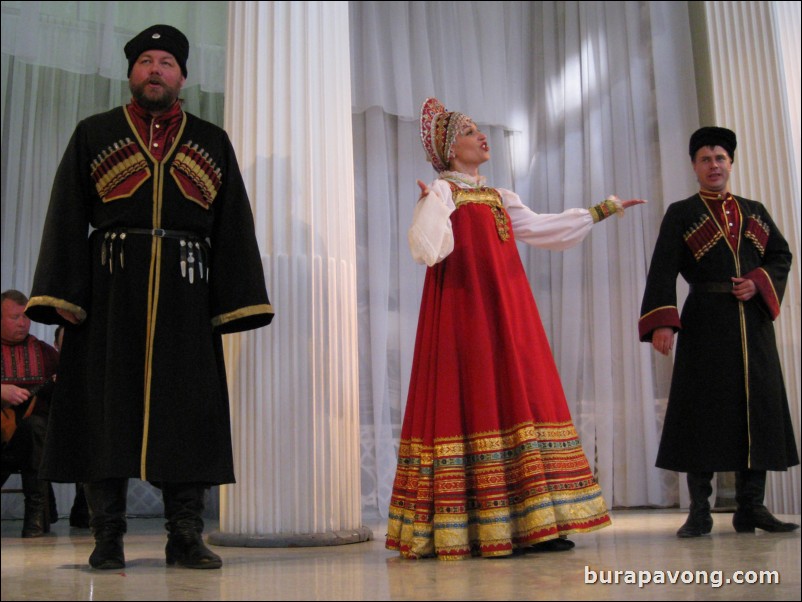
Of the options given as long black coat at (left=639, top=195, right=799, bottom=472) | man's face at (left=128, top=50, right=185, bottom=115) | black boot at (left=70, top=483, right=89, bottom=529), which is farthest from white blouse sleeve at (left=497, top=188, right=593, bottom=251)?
black boot at (left=70, top=483, right=89, bottom=529)

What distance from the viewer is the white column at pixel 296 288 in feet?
12.5

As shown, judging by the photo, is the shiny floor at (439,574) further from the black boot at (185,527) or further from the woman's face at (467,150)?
the woman's face at (467,150)

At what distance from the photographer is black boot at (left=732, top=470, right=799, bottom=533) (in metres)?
3.83

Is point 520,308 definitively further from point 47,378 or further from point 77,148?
point 47,378

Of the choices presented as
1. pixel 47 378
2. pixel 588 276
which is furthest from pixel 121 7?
pixel 588 276

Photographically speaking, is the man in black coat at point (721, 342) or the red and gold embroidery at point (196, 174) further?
the man in black coat at point (721, 342)

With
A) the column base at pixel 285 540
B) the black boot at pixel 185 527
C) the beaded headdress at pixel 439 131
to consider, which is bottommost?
the column base at pixel 285 540

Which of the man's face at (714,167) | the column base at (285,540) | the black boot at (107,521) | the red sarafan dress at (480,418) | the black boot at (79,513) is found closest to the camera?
the black boot at (107,521)

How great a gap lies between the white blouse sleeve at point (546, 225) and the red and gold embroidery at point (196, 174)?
49.7 inches

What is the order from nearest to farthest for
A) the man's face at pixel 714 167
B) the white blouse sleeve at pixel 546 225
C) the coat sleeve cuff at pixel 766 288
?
the white blouse sleeve at pixel 546 225
the coat sleeve cuff at pixel 766 288
the man's face at pixel 714 167

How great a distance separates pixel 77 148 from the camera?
3.09 m

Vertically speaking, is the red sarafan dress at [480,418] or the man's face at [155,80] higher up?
the man's face at [155,80]

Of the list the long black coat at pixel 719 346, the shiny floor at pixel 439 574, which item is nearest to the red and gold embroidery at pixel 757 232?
the long black coat at pixel 719 346

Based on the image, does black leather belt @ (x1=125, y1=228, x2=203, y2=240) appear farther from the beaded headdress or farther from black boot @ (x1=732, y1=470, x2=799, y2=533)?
black boot @ (x1=732, y1=470, x2=799, y2=533)
